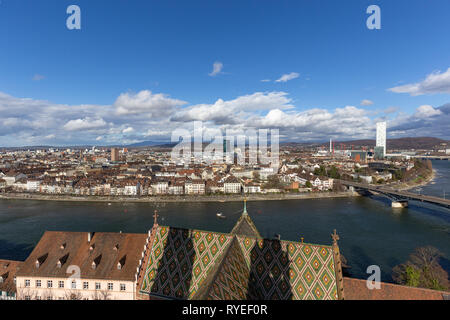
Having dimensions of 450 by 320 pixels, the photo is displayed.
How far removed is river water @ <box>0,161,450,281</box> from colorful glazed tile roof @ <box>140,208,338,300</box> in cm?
957

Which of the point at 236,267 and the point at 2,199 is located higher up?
the point at 236,267

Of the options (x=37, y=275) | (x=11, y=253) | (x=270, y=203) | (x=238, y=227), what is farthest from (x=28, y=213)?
(x=238, y=227)

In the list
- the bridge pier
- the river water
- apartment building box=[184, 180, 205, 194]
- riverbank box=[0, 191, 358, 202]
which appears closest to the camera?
the river water

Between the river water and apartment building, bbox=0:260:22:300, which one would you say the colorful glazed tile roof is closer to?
apartment building, bbox=0:260:22:300

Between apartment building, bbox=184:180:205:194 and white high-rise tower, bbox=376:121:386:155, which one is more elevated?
white high-rise tower, bbox=376:121:386:155

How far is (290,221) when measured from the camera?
25281 millimetres

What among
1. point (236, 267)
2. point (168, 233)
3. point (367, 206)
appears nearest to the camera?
point (236, 267)

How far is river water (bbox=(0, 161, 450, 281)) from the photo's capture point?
17.9 metres

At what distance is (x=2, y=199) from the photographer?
128ft

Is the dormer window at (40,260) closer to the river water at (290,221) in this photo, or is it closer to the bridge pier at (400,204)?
the river water at (290,221)

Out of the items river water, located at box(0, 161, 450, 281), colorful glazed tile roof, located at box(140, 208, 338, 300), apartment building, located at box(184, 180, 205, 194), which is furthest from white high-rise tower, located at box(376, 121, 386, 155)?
colorful glazed tile roof, located at box(140, 208, 338, 300)

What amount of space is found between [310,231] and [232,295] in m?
18.8

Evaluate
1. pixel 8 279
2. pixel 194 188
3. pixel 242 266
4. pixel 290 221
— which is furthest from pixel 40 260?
pixel 194 188

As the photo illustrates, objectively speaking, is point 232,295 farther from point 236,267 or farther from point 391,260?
point 391,260
